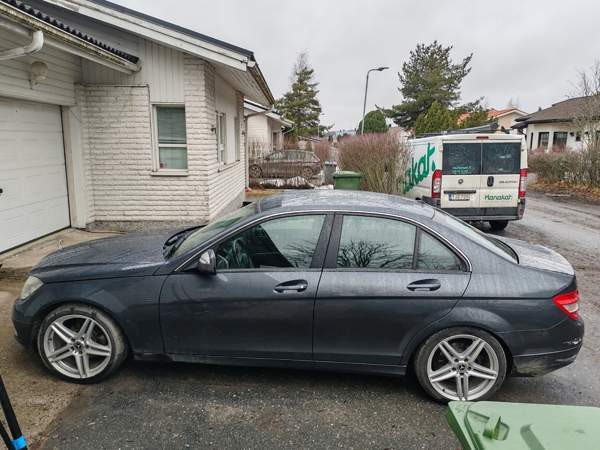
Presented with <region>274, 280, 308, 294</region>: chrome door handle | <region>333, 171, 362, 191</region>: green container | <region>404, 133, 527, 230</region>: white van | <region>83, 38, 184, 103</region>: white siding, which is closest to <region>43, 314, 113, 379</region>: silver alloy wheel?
<region>274, 280, 308, 294</region>: chrome door handle

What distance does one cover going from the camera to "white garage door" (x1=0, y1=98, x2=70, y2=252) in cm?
600

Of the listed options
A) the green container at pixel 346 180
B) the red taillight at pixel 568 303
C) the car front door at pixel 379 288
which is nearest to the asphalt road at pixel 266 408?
the car front door at pixel 379 288

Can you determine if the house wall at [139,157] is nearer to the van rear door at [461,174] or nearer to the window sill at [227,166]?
the window sill at [227,166]

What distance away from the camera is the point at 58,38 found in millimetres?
5602

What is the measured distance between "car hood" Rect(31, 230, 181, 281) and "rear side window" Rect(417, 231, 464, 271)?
1941 millimetres

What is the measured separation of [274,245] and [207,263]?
519 mm

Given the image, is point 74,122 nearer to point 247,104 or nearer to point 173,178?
point 173,178

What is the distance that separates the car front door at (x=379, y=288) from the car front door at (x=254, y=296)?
Result: 0.11 meters

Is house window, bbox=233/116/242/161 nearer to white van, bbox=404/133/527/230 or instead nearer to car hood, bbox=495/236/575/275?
white van, bbox=404/133/527/230

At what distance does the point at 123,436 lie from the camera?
268 centimetres

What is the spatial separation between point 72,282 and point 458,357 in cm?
289

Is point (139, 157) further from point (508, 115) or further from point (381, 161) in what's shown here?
point (508, 115)

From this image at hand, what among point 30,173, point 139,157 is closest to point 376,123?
point 139,157

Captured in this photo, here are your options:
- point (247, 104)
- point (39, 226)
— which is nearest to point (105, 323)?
point (39, 226)
